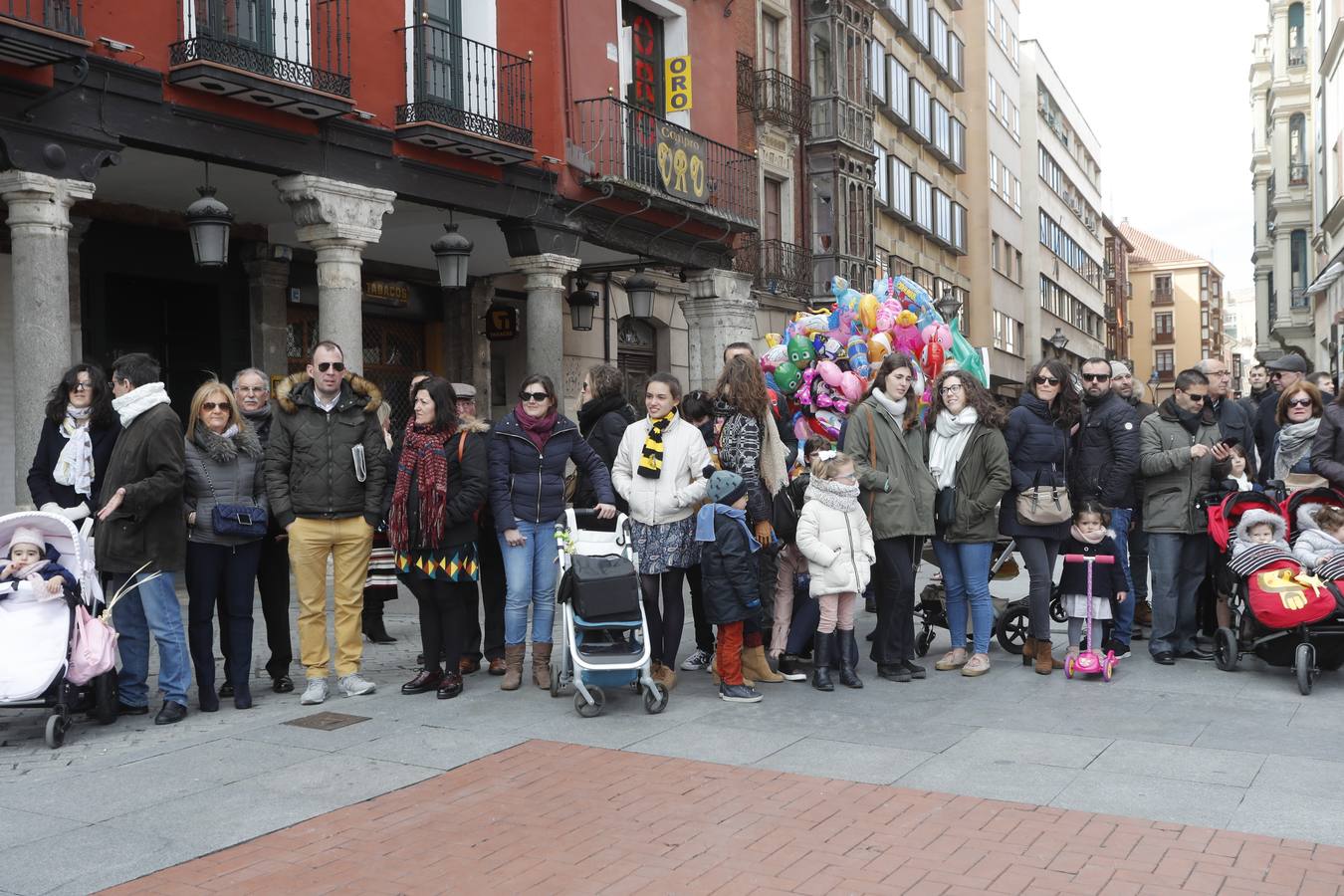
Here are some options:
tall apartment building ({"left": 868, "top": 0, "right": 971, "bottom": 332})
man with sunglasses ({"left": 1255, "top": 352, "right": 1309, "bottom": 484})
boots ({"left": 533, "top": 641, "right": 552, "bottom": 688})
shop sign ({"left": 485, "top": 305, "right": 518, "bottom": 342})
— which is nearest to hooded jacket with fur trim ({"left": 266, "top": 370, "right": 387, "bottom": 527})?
boots ({"left": 533, "top": 641, "right": 552, "bottom": 688})

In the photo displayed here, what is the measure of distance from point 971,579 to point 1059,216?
5510cm

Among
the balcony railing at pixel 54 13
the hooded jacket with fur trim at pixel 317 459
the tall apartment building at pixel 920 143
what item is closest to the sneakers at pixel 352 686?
the hooded jacket with fur trim at pixel 317 459

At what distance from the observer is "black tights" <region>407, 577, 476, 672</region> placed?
7.81 meters

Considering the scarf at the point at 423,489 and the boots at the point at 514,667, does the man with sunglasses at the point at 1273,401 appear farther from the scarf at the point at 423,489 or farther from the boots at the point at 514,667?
the scarf at the point at 423,489

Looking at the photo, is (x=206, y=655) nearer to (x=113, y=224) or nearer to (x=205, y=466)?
(x=205, y=466)

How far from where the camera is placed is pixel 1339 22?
2934 centimetres

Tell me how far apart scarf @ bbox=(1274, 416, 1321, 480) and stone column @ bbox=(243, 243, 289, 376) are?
11416mm

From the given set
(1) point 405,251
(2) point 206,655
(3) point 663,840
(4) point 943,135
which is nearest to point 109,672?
(2) point 206,655

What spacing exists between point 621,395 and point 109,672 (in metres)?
3.72

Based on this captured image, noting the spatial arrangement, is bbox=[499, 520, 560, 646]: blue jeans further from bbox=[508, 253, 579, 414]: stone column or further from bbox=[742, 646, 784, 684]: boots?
bbox=[508, 253, 579, 414]: stone column

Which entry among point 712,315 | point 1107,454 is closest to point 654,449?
point 1107,454

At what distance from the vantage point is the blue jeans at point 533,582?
25.8ft

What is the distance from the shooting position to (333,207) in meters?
12.5

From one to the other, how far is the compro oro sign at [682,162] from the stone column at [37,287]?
27.0ft
